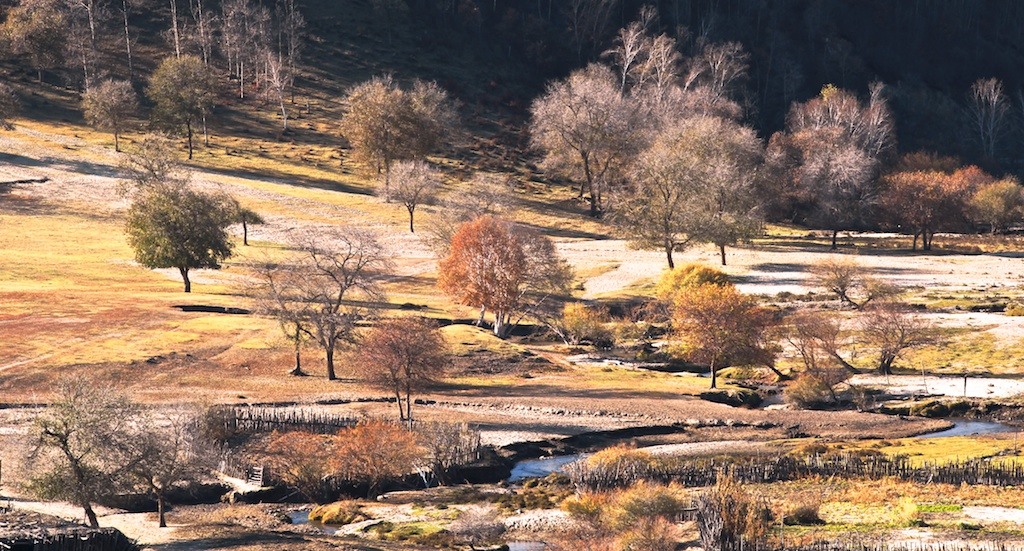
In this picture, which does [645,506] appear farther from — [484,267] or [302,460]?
[484,267]

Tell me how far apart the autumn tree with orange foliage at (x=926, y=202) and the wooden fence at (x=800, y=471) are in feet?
263

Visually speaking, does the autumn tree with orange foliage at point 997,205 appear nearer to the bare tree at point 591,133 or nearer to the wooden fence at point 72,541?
the bare tree at point 591,133

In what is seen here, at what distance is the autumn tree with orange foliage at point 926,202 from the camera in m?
136

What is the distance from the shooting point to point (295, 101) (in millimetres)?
181875

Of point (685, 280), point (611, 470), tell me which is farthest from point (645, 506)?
point (685, 280)

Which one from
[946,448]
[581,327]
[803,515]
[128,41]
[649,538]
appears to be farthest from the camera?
[128,41]

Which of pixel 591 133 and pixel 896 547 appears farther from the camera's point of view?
pixel 591 133

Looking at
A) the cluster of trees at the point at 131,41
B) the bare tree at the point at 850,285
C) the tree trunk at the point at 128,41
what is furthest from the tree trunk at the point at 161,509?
the tree trunk at the point at 128,41

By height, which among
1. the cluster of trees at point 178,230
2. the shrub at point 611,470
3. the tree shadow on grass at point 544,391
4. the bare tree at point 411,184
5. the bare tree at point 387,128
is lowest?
the tree shadow on grass at point 544,391

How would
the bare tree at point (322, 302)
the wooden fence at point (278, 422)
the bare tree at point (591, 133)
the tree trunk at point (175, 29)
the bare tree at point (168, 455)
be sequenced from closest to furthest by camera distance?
the bare tree at point (168, 455) < the wooden fence at point (278, 422) < the bare tree at point (322, 302) < the bare tree at point (591, 133) < the tree trunk at point (175, 29)

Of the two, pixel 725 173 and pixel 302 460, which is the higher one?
pixel 725 173

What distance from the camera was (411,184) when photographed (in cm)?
13275

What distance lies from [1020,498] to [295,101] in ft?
471

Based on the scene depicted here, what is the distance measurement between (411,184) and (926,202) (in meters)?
54.4
